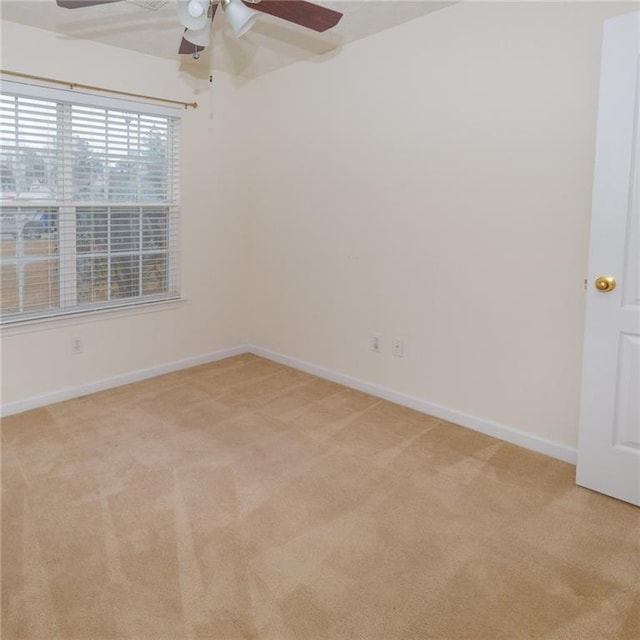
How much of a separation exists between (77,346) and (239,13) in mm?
2373

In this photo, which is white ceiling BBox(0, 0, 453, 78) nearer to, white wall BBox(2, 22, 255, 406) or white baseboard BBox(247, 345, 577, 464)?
white wall BBox(2, 22, 255, 406)

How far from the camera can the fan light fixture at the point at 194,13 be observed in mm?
2047

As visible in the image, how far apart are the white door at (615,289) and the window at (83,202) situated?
283cm

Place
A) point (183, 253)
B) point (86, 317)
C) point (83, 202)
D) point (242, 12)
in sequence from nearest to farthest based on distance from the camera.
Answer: point (242, 12) < point (83, 202) < point (86, 317) < point (183, 253)

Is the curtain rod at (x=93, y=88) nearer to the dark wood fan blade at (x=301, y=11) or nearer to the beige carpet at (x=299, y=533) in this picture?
the dark wood fan blade at (x=301, y=11)

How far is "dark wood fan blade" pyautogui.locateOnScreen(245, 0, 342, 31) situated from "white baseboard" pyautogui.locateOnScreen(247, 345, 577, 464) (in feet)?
7.17

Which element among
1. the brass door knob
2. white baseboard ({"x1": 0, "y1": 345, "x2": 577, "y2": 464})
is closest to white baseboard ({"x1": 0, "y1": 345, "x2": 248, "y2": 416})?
white baseboard ({"x1": 0, "y1": 345, "x2": 577, "y2": 464})

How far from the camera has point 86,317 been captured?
3572 mm

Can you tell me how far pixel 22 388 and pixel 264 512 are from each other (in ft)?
6.47

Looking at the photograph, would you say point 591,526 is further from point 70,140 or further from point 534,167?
point 70,140

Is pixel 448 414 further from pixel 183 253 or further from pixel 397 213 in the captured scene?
pixel 183 253

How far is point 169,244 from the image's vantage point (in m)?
3.98

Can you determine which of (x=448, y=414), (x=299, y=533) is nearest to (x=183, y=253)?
(x=448, y=414)

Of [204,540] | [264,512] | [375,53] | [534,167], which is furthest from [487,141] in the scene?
[204,540]
